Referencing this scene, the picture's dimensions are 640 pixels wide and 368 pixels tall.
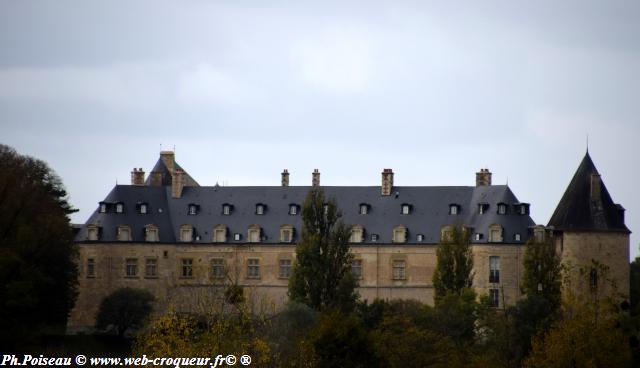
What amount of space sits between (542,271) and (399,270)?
42.3ft

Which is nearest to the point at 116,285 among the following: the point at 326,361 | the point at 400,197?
the point at 400,197

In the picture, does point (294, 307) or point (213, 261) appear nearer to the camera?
point (294, 307)

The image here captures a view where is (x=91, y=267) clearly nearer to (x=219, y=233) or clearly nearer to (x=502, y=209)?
(x=219, y=233)

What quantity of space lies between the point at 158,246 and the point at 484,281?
62.8 ft

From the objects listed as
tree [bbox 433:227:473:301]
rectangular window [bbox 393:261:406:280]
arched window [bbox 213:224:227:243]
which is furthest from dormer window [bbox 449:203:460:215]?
arched window [bbox 213:224:227:243]

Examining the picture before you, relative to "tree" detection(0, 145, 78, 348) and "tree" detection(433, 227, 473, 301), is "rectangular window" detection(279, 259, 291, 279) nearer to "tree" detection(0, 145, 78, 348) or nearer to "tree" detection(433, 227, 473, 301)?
"tree" detection(433, 227, 473, 301)

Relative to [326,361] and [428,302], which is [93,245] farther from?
[326,361]

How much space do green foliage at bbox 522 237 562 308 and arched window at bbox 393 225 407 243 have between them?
11.2m

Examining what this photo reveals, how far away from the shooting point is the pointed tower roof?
88562 mm

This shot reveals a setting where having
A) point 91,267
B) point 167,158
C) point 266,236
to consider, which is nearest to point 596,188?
point 266,236

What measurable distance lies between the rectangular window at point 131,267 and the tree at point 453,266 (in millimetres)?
18229

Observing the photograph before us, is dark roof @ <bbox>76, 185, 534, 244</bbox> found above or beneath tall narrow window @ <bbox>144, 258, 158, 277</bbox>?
above

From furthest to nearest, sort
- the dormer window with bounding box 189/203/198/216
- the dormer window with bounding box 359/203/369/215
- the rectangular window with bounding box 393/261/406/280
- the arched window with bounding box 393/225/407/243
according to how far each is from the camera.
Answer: the dormer window with bounding box 189/203/198/216
the dormer window with bounding box 359/203/369/215
the arched window with bounding box 393/225/407/243
the rectangular window with bounding box 393/261/406/280

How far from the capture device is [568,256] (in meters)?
88.6
